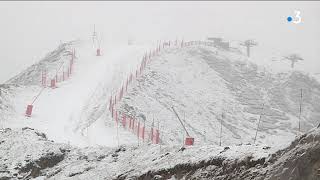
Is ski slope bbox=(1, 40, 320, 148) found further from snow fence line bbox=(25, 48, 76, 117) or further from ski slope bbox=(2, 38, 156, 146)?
snow fence line bbox=(25, 48, 76, 117)


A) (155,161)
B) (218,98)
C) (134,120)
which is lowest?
(218,98)

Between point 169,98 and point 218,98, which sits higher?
point 169,98

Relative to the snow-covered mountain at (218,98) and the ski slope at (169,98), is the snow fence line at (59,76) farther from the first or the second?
the snow-covered mountain at (218,98)

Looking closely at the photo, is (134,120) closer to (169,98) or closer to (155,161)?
(169,98)

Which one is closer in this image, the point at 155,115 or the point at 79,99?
the point at 155,115

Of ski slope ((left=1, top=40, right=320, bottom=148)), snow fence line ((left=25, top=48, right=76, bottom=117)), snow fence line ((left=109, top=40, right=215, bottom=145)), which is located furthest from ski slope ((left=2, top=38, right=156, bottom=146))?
snow fence line ((left=109, top=40, right=215, bottom=145))

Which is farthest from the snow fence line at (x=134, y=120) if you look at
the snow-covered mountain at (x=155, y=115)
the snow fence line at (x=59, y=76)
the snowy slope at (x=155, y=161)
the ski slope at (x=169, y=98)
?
the snow fence line at (x=59, y=76)

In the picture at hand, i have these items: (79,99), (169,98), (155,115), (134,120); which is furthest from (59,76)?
(134,120)

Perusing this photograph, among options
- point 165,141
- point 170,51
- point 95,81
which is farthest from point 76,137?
point 170,51

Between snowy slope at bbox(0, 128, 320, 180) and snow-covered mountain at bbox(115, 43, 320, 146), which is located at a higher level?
snowy slope at bbox(0, 128, 320, 180)

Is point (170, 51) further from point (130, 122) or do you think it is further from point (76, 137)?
point (76, 137)

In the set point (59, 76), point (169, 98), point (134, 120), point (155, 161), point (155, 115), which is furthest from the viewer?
point (59, 76)

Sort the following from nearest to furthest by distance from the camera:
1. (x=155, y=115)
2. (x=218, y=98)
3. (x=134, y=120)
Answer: (x=134, y=120) < (x=155, y=115) < (x=218, y=98)

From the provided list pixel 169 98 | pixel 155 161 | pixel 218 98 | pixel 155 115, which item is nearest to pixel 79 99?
pixel 155 115
